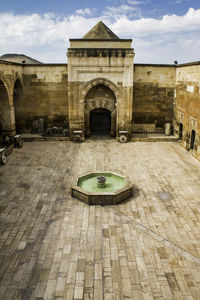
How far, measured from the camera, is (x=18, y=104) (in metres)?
17.7

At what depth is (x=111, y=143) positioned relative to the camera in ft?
53.3

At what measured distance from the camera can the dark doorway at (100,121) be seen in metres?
19.0

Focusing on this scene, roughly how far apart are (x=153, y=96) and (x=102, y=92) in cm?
366

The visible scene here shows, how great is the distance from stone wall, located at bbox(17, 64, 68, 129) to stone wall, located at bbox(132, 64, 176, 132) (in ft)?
16.3

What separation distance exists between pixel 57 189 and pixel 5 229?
9.42 feet

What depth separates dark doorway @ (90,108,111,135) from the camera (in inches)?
747

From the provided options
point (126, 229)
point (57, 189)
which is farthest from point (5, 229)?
point (126, 229)

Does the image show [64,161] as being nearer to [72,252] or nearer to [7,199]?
[7,199]

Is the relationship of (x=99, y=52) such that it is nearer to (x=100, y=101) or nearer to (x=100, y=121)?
(x=100, y=101)

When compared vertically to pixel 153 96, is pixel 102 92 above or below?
above

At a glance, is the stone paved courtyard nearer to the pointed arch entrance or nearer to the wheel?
the wheel

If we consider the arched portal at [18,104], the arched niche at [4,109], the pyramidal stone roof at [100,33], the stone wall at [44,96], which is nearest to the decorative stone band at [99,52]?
the stone wall at [44,96]

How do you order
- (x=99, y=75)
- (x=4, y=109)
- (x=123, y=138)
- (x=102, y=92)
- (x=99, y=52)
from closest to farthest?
(x=4, y=109), (x=99, y=52), (x=99, y=75), (x=123, y=138), (x=102, y=92)

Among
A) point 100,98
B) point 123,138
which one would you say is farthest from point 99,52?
point 123,138
